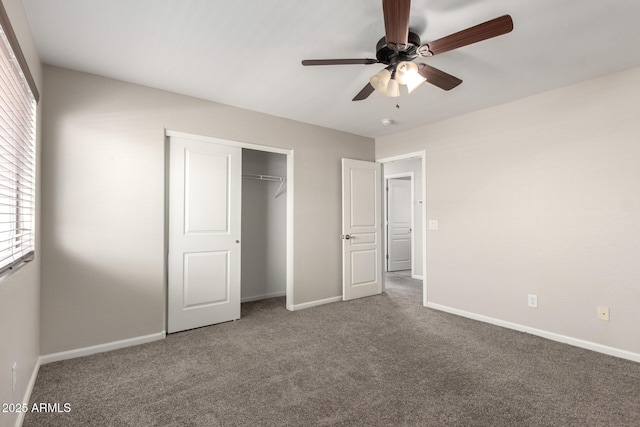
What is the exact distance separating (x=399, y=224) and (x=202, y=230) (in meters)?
4.64

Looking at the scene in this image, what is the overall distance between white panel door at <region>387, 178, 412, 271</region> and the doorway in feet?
12.4

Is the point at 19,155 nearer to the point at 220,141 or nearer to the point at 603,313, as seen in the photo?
the point at 220,141

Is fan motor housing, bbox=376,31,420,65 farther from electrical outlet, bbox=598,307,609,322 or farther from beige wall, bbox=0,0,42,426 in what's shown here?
electrical outlet, bbox=598,307,609,322

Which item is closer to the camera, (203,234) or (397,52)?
(397,52)

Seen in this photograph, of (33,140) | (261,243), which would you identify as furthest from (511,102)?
(33,140)

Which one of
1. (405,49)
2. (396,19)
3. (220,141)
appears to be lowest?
(220,141)

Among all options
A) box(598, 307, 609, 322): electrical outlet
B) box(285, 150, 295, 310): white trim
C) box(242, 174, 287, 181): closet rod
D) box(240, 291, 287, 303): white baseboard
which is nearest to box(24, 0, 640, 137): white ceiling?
box(285, 150, 295, 310): white trim

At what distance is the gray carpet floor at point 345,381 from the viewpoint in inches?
72.0

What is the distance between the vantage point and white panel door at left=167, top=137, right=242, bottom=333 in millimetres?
3170

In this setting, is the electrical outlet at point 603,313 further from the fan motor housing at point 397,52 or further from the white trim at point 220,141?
the white trim at point 220,141

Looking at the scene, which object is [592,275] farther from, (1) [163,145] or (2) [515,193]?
(1) [163,145]

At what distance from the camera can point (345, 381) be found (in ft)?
7.25

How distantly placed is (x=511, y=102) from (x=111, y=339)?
4555mm

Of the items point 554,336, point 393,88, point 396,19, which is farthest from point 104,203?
point 554,336
